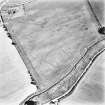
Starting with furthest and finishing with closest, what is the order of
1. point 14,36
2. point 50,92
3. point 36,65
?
point 14,36, point 36,65, point 50,92

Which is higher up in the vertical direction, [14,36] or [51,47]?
[14,36]

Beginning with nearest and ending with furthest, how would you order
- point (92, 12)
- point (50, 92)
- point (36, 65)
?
point (50, 92) → point (36, 65) → point (92, 12)

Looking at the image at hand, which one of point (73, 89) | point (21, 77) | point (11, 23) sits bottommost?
point (73, 89)

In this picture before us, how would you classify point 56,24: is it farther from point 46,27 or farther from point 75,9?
point 75,9

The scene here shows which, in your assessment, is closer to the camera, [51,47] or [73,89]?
[73,89]

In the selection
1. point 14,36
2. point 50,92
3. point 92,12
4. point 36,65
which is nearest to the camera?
point 50,92

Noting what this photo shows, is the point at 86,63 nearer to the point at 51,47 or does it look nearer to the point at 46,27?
the point at 51,47

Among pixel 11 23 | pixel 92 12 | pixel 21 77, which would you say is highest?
pixel 11 23

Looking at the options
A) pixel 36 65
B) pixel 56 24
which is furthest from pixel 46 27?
pixel 36 65

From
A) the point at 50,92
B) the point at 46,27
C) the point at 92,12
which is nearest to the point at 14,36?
the point at 46,27
